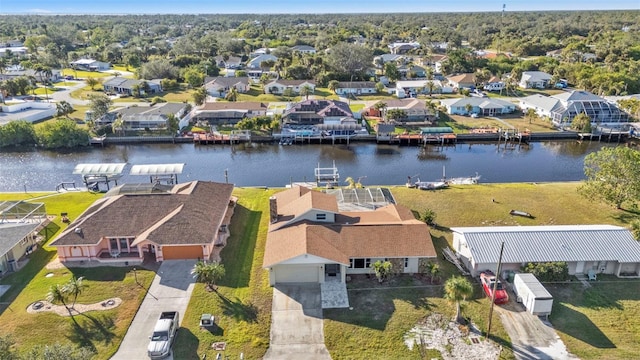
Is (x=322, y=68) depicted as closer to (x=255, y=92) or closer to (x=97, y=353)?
(x=255, y=92)

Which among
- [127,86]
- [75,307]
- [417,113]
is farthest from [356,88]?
[75,307]

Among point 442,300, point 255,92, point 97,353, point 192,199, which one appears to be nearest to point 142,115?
point 255,92

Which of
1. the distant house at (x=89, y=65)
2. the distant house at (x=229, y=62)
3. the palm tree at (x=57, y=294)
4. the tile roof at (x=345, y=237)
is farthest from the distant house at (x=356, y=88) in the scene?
the palm tree at (x=57, y=294)

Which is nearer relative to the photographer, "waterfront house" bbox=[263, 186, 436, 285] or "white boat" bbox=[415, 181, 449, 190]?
"waterfront house" bbox=[263, 186, 436, 285]

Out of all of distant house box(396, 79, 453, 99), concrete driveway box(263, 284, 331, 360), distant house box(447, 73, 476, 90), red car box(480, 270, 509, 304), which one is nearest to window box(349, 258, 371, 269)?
concrete driveway box(263, 284, 331, 360)

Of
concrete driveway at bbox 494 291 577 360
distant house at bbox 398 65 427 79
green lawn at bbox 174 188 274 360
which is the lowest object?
concrete driveway at bbox 494 291 577 360

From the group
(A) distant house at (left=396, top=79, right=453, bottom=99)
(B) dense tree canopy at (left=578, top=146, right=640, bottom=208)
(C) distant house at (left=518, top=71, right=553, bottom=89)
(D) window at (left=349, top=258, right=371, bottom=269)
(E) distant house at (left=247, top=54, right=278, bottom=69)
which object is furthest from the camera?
(E) distant house at (left=247, top=54, right=278, bottom=69)

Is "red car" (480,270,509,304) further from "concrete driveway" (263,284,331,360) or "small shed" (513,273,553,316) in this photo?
"concrete driveway" (263,284,331,360)

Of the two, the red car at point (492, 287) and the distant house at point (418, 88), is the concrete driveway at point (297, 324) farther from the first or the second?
the distant house at point (418, 88)
